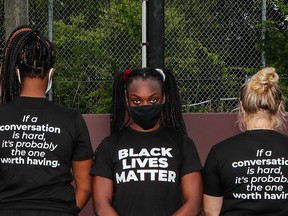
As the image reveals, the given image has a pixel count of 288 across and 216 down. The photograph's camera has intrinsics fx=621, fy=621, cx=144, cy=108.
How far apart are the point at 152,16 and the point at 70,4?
4.31 meters

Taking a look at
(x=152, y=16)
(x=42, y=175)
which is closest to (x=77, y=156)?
(x=42, y=175)

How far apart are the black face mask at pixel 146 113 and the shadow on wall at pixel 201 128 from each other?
41.5 inches

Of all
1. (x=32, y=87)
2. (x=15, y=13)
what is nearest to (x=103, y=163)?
(x=32, y=87)

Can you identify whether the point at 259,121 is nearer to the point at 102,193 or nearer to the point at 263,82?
the point at 263,82

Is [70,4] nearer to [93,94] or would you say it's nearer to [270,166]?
[93,94]

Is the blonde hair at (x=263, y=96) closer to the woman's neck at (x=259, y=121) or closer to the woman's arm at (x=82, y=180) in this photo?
the woman's neck at (x=259, y=121)

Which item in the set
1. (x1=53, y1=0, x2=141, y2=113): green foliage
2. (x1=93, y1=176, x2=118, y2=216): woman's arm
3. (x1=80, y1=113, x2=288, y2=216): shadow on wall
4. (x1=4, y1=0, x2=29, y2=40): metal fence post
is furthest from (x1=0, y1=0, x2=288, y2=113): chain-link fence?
(x1=93, y1=176, x2=118, y2=216): woman's arm

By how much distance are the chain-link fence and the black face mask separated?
3.85 metres

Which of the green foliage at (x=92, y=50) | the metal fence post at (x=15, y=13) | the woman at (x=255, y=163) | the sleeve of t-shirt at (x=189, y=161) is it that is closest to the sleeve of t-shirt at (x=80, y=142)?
the sleeve of t-shirt at (x=189, y=161)

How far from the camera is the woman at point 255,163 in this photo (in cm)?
316

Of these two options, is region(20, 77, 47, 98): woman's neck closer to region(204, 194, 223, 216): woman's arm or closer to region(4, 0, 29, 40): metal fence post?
region(204, 194, 223, 216): woman's arm

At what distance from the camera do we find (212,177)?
130 inches

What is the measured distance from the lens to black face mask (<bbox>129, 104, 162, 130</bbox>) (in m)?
3.46

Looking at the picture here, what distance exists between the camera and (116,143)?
3537 mm
